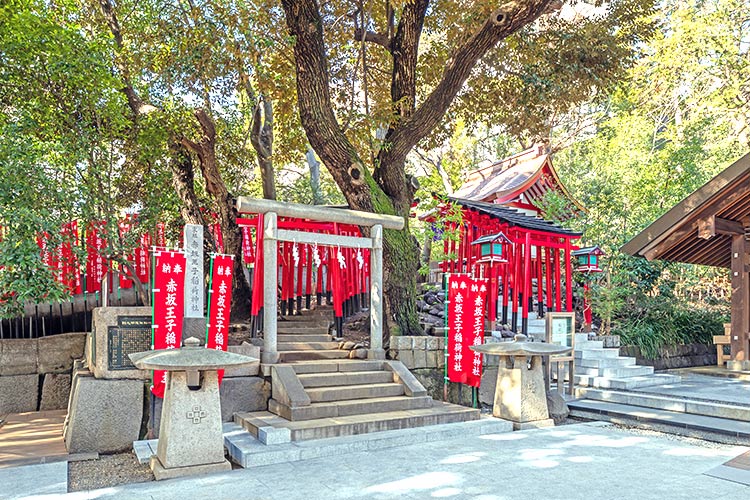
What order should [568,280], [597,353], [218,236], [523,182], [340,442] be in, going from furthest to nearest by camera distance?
[523,182]
[568,280]
[218,236]
[597,353]
[340,442]

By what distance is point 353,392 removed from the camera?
7.47 m

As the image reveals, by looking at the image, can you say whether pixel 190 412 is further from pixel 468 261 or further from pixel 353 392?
pixel 468 261

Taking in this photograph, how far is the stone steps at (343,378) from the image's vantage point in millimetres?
7488

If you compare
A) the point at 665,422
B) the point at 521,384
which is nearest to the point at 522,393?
the point at 521,384

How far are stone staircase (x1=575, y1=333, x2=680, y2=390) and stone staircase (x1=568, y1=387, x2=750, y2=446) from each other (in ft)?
1.70

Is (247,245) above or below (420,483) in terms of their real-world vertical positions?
above

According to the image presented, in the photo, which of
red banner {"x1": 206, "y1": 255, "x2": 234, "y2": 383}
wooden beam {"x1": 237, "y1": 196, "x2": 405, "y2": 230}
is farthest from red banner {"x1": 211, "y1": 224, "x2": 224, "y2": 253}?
red banner {"x1": 206, "y1": 255, "x2": 234, "y2": 383}

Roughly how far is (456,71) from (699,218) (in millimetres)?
Result: 5564

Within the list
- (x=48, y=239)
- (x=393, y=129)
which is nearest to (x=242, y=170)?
(x=393, y=129)

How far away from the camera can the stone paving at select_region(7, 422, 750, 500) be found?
15.4 feet

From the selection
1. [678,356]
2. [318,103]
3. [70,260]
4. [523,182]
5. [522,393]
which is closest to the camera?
[522,393]

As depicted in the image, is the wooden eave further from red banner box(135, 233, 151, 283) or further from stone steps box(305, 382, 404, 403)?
red banner box(135, 233, 151, 283)

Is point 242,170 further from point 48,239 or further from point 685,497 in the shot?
point 685,497

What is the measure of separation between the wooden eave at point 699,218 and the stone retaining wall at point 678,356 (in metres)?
2.21
